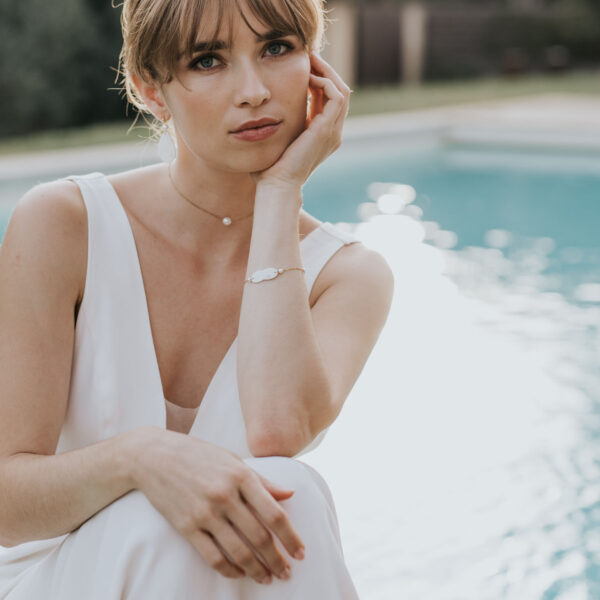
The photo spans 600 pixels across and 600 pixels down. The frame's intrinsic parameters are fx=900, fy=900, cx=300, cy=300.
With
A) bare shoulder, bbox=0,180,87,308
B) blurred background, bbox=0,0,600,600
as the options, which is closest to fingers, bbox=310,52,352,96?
bare shoulder, bbox=0,180,87,308

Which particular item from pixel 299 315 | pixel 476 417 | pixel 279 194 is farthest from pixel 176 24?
pixel 476 417

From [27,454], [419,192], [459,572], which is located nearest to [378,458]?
[459,572]

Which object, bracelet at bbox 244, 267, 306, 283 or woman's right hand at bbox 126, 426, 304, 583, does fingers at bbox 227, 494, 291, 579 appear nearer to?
woman's right hand at bbox 126, 426, 304, 583

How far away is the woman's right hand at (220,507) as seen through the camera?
1507 mm

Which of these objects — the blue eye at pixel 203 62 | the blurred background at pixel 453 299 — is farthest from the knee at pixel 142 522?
the blurred background at pixel 453 299

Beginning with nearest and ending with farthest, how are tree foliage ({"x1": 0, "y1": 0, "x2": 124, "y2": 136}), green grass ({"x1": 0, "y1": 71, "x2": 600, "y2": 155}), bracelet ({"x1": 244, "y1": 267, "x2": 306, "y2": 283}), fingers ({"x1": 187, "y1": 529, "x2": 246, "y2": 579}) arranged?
fingers ({"x1": 187, "y1": 529, "x2": 246, "y2": 579}) < bracelet ({"x1": 244, "y1": 267, "x2": 306, "y2": 283}) < green grass ({"x1": 0, "y1": 71, "x2": 600, "y2": 155}) < tree foliage ({"x1": 0, "y1": 0, "x2": 124, "y2": 136})

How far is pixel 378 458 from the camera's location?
3.84m

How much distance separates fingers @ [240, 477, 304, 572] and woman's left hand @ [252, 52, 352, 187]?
0.75 metres

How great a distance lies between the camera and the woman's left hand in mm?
2018

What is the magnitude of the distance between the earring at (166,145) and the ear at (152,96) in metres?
0.11

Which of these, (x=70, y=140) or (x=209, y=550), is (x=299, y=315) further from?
(x=70, y=140)

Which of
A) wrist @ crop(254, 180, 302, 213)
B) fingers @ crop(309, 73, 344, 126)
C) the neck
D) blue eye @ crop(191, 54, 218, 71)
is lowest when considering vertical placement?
the neck

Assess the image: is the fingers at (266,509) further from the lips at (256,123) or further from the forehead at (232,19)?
the forehead at (232,19)

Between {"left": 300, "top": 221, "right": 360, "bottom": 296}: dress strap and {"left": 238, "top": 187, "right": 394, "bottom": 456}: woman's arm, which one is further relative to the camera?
{"left": 300, "top": 221, "right": 360, "bottom": 296}: dress strap
